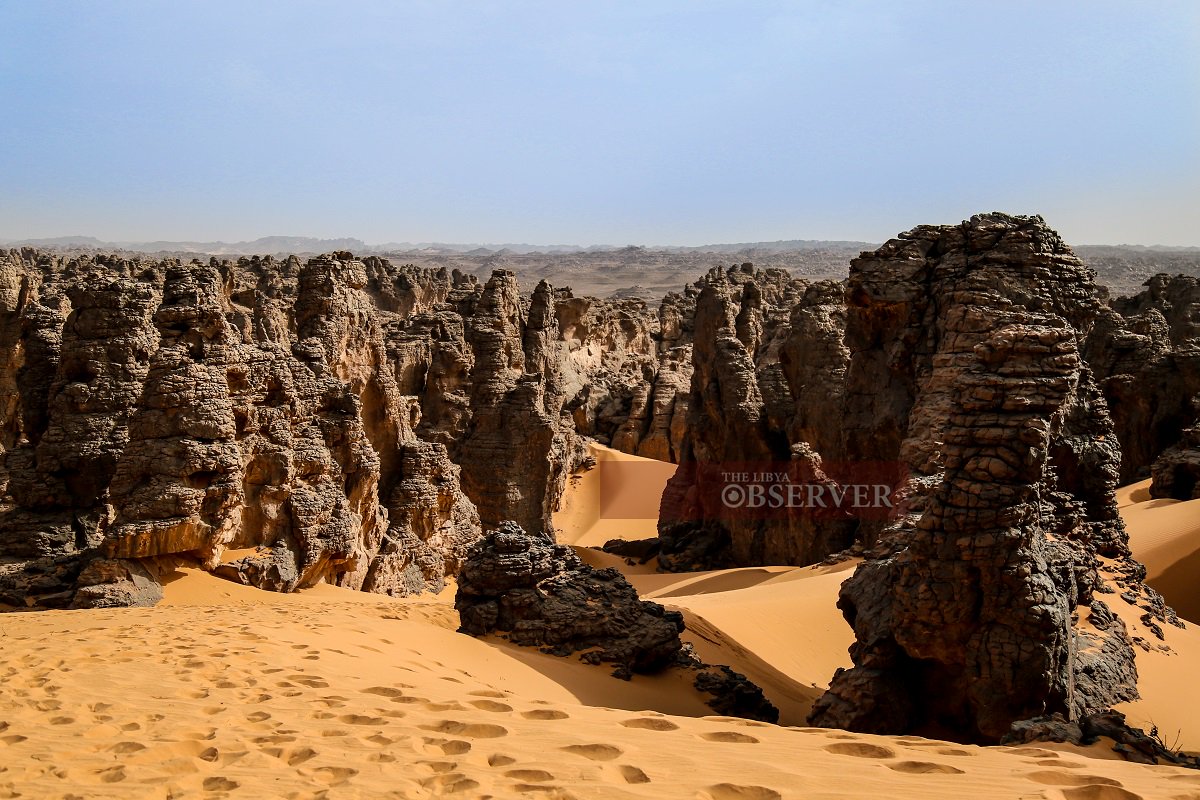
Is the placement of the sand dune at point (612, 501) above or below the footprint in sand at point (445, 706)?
below

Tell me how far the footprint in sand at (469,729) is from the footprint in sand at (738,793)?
1.51 m

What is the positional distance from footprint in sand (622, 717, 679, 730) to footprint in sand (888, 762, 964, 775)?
143cm

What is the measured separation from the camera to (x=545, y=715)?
5895 millimetres

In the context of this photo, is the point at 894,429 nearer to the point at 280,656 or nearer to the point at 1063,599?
the point at 1063,599

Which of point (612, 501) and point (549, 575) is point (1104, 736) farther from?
point (612, 501)

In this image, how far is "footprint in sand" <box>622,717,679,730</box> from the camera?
567cm

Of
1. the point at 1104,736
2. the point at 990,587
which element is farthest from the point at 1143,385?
the point at 1104,736

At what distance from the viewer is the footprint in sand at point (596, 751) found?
4891mm

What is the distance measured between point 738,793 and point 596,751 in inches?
36.9

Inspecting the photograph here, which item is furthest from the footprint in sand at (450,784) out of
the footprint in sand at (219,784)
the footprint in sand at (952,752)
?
the footprint in sand at (952,752)

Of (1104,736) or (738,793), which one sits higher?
(738,793)

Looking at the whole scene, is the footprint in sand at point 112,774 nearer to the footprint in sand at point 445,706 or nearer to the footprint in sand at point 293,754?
the footprint in sand at point 293,754

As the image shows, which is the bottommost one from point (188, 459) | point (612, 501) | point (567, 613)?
point (612, 501)

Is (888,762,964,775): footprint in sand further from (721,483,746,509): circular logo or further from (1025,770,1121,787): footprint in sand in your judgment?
(721,483,746,509): circular logo
